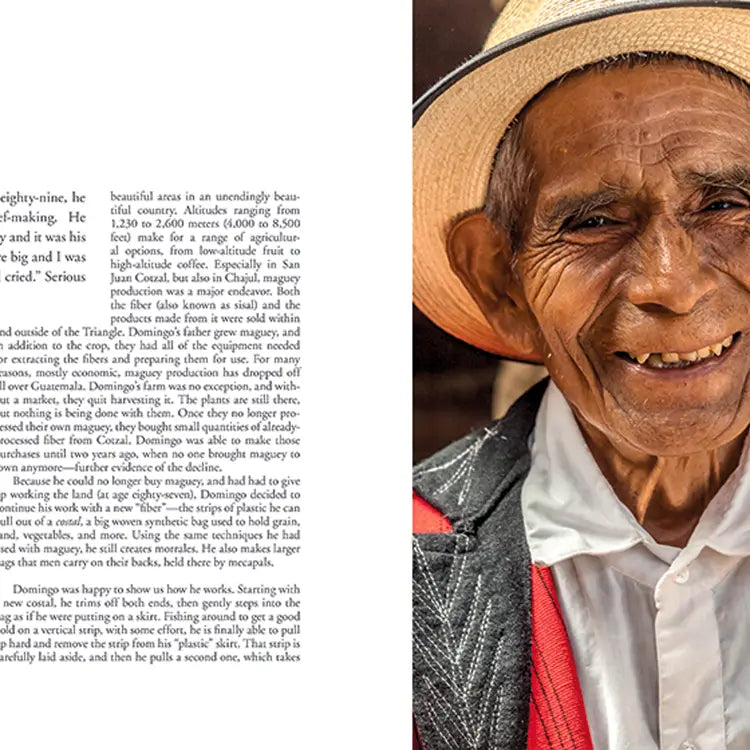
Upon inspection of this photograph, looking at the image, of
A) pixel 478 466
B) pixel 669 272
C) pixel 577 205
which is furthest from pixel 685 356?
pixel 478 466

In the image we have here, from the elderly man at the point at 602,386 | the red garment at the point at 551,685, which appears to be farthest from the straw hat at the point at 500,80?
the red garment at the point at 551,685

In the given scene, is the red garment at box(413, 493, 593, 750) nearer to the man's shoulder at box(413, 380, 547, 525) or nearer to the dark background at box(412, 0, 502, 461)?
the man's shoulder at box(413, 380, 547, 525)

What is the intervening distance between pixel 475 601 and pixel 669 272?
426 mm

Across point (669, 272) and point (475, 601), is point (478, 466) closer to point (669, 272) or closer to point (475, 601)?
point (475, 601)

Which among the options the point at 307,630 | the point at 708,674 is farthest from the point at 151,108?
the point at 708,674

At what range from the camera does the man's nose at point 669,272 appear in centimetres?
119

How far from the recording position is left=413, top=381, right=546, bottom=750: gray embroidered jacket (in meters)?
1.25

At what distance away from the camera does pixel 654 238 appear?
121 centimetres

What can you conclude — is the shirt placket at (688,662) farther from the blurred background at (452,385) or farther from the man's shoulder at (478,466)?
the blurred background at (452,385)

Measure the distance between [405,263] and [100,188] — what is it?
1.08 feet

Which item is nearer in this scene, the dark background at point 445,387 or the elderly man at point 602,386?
the elderly man at point 602,386

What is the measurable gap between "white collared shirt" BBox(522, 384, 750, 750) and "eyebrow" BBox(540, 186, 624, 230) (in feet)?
0.90

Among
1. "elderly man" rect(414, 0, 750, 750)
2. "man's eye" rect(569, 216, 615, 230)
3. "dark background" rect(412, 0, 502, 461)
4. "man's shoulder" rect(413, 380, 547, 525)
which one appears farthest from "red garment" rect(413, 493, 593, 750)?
"man's eye" rect(569, 216, 615, 230)

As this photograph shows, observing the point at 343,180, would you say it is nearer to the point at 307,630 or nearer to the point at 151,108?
the point at 151,108
